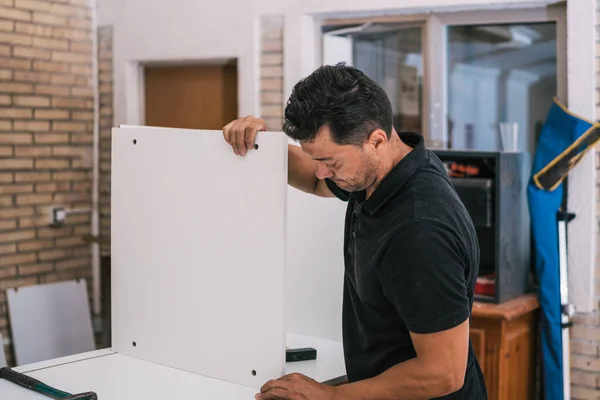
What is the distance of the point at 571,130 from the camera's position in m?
3.49

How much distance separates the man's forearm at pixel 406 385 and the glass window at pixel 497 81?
2.32 meters

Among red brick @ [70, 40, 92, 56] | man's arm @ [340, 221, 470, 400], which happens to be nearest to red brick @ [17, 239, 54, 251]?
red brick @ [70, 40, 92, 56]

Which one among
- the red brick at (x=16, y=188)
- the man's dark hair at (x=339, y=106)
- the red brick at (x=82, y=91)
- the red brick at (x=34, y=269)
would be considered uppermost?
the red brick at (x=82, y=91)

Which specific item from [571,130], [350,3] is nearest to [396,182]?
[571,130]

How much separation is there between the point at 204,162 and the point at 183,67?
9.70ft

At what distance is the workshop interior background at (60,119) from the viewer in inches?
177

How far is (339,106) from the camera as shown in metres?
1.74

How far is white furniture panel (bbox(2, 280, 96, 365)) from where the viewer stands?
4.49 metres

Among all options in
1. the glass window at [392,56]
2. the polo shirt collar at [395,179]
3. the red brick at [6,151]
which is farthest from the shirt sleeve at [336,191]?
the red brick at [6,151]

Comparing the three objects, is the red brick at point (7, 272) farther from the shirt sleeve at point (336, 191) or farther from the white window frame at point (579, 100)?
the white window frame at point (579, 100)

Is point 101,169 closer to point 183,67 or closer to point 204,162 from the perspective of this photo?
point 183,67

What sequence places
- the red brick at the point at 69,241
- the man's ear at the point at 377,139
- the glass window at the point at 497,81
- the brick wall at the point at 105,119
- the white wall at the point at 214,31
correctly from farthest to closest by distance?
the brick wall at the point at 105,119 < the red brick at the point at 69,241 < the white wall at the point at 214,31 < the glass window at the point at 497,81 < the man's ear at the point at 377,139

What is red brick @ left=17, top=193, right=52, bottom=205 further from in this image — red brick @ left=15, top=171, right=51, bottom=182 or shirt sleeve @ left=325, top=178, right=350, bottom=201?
shirt sleeve @ left=325, top=178, right=350, bottom=201

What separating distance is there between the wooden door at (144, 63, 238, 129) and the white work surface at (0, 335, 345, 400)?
258 centimetres
